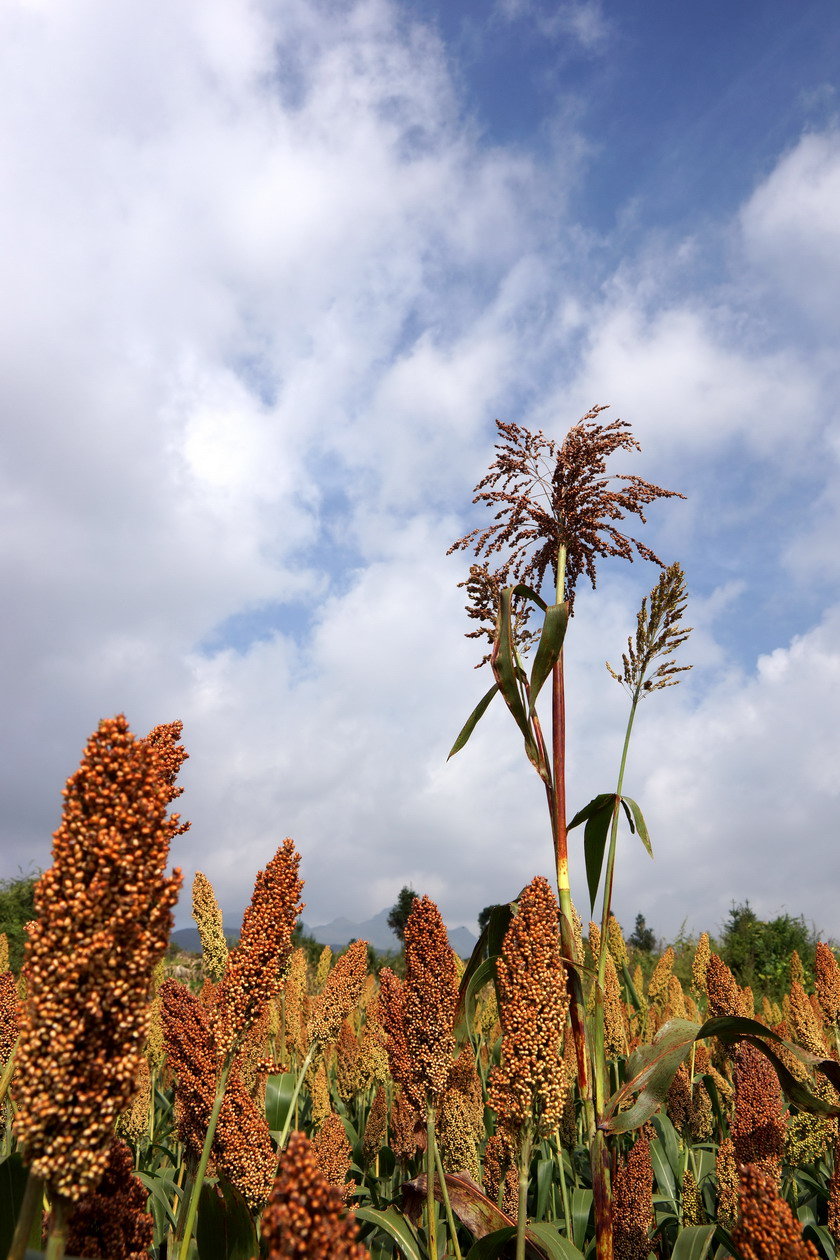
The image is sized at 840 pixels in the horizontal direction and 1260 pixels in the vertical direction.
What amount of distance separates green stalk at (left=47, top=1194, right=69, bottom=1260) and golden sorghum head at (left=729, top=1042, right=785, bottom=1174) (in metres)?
3.55

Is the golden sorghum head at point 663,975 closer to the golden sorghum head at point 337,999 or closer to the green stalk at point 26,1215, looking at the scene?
the golden sorghum head at point 337,999

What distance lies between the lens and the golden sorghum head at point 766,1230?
130cm

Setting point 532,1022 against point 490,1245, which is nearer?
point 532,1022

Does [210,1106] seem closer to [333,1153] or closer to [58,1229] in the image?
[333,1153]

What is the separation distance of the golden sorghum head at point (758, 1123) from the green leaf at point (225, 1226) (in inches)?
102

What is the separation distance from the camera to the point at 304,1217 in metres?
1.14

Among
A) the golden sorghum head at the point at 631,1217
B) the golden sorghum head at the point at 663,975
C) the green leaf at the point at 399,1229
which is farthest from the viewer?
the golden sorghum head at the point at 663,975

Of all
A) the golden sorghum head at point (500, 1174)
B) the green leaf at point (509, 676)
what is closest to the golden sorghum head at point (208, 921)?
the golden sorghum head at point (500, 1174)

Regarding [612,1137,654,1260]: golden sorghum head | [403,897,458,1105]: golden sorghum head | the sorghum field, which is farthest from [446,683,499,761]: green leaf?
[612,1137,654,1260]: golden sorghum head

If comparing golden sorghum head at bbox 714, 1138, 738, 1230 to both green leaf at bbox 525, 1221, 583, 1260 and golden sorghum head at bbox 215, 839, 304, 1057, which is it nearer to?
green leaf at bbox 525, 1221, 583, 1260

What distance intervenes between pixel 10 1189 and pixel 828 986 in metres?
6.16

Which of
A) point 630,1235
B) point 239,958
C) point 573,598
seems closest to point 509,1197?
point 630,1235

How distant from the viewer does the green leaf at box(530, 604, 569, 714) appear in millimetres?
3418

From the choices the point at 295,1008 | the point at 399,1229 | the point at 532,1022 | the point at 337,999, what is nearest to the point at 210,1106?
the point at 399,1229
